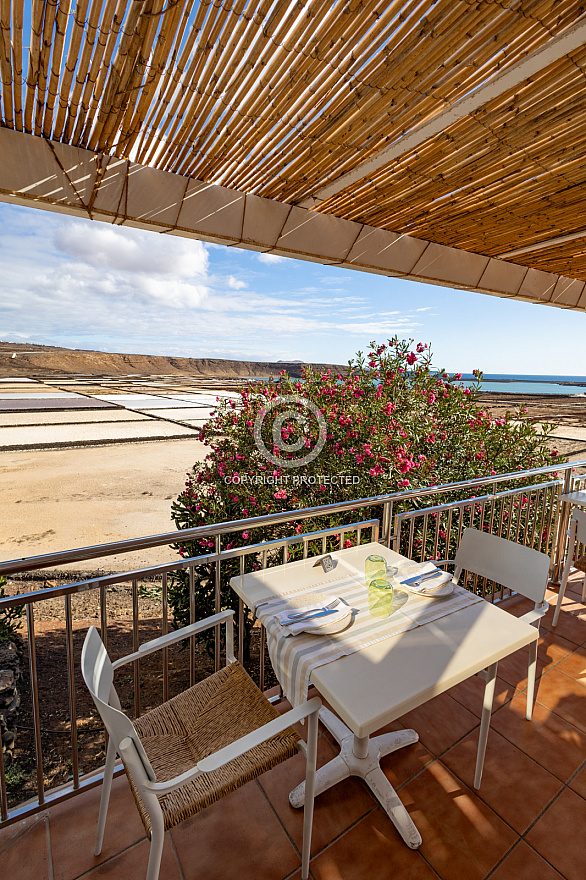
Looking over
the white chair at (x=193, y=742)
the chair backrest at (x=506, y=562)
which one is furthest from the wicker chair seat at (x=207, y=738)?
the chair backrest at (x=506, y=562)

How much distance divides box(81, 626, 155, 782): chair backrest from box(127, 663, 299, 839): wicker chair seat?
166mm

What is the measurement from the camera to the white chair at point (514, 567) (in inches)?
76.4

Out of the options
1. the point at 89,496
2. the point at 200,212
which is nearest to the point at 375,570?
the point at 200,212

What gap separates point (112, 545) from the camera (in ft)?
5.27

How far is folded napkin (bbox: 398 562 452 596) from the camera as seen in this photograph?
171 cm

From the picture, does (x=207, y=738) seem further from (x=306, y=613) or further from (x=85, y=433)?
(x=85, y=433)

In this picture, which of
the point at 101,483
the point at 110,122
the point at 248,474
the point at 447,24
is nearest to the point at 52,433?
the point at 101,483

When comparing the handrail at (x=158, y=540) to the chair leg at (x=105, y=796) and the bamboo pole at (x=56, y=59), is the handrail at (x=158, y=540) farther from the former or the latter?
the bamboo pole at (x=56, y=59)

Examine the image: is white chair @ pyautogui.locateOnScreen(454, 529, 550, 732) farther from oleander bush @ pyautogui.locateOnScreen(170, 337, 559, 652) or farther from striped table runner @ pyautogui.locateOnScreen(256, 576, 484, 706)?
oleander bush @ pyautogui.locateOnScreen(170, 337, 559, 652)

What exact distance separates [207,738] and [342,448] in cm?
237

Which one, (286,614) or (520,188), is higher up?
(520,188)

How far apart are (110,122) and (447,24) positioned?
4.49 ft

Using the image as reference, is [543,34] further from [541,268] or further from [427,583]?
[541,268]

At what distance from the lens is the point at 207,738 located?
1428 millimetres
